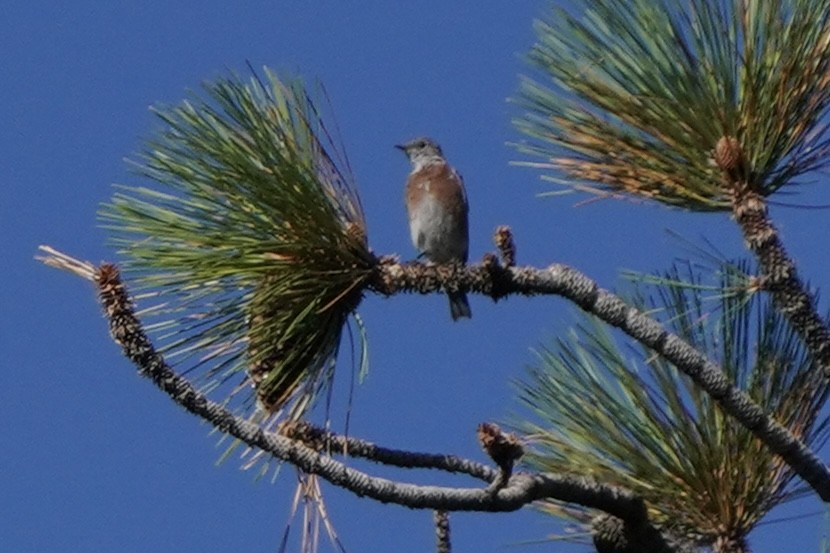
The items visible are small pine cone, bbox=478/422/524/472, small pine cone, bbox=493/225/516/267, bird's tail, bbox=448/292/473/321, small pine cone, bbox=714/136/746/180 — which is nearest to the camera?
small pine cone, bbox=478/422/524/472

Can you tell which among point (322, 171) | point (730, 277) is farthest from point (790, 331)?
point (322, 171)

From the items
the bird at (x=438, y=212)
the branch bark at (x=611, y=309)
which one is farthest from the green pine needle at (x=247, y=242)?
the bird at (x=438, y=212)

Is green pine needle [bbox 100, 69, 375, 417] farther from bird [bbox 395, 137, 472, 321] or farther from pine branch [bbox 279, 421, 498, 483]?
bird [bbox 395, 137, 472, 321]

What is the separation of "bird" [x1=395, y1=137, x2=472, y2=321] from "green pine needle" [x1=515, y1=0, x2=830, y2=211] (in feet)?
10.2

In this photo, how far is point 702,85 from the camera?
9.80 ft

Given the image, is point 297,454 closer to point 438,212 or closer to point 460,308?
point 460,308

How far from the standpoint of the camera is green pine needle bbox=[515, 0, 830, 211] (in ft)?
9.81

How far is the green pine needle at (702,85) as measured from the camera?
2990 mm

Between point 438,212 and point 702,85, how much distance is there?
3.56 meters

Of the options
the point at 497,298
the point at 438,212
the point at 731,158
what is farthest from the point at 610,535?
the point at 438,212

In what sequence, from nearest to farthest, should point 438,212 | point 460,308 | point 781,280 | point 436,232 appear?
point 781,280
point 460,308
point 436,232
point 438,212

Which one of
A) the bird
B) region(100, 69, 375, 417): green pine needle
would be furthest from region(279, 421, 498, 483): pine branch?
the bird

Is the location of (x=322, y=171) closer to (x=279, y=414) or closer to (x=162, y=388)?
(x=279, y=414)

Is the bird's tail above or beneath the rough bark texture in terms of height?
above
